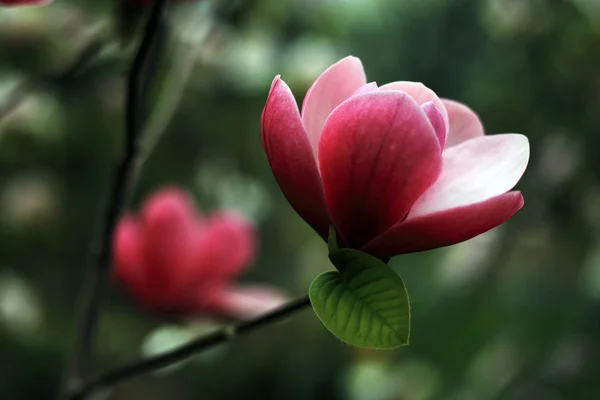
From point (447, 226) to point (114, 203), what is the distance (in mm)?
116

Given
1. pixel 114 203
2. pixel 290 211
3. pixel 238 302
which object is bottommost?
pixel 290 211

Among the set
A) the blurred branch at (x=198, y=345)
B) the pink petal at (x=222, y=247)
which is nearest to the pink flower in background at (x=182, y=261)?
the pink petal at (x=222, y=247)

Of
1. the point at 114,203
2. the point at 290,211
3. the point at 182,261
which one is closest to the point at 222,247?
the point at 182,261

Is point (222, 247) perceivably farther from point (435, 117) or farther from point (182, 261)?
point (435, 117)

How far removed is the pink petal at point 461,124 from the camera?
0.20 meters

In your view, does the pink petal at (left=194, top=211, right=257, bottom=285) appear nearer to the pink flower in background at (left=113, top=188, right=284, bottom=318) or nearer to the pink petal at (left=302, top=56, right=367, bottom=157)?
the pink flower in background at (left=113, top=188, right=284, bottom=318)

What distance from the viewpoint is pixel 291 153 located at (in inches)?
6.8

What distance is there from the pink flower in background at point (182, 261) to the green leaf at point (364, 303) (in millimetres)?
179

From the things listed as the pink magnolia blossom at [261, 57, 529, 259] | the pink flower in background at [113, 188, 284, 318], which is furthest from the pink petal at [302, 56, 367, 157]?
the pink flower in background at [113, 188, 284, 318]

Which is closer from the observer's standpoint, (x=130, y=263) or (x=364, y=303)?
(x=364, y=303)

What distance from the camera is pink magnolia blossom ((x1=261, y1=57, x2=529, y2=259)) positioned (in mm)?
168

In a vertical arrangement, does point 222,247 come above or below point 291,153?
below

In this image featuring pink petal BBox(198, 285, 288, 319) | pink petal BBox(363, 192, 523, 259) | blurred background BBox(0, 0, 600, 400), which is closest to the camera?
pink petal BBox(363, 192, 523, 259)

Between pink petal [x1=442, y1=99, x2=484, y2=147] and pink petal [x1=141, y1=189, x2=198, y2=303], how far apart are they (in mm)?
198
